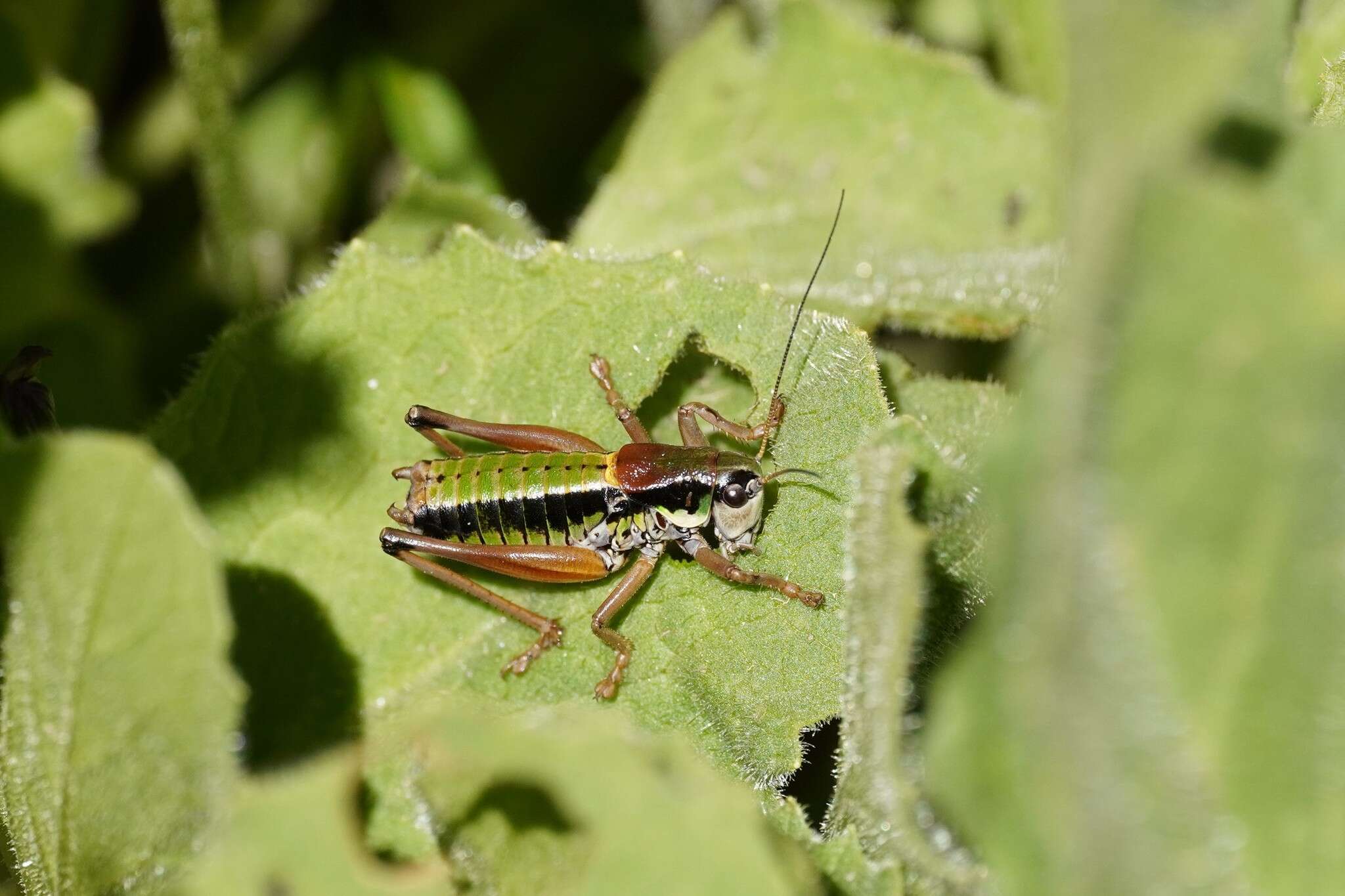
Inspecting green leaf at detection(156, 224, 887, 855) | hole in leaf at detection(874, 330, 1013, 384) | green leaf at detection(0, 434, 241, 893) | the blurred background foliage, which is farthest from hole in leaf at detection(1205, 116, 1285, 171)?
hole in leaf at detection(874, 330, 1013, 384)

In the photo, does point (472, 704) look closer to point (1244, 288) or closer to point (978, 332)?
point (978, 332)

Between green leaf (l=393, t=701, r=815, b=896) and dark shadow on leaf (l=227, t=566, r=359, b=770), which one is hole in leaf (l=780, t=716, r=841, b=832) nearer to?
dark shadow on leaf (l=227, t=566, r=359, b=770)

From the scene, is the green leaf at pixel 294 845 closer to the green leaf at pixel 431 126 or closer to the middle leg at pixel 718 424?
the middle leg at pixel 718 424

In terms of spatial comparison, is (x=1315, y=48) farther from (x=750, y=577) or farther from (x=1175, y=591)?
(x=1175, y=591)

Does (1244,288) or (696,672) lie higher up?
(1244,288)

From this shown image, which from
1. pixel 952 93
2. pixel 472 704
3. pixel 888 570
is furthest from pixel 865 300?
pixel 888 570
